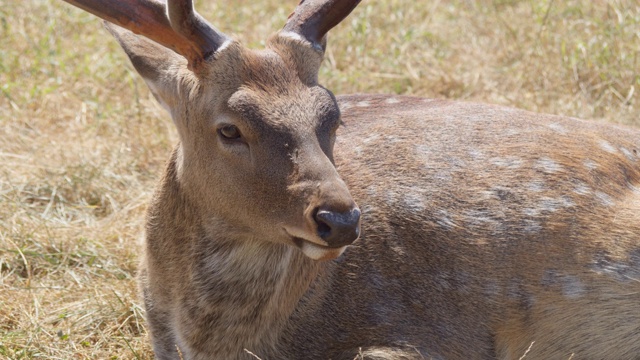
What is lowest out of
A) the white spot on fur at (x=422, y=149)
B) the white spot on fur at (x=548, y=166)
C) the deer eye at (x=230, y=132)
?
the white spot on fur at (x=548, y=166)

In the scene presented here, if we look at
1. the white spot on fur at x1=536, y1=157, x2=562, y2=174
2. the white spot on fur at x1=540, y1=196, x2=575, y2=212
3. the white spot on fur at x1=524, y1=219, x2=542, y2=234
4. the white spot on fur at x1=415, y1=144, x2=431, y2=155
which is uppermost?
the white spot on fur at x1=415, y1=144, x2=431, y2=155

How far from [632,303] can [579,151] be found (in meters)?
0.81

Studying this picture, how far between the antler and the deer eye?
34cm

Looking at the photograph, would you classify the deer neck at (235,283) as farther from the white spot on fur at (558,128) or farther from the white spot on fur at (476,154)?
the white spot on fur at (558,128)

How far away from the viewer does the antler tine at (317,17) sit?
446 cm

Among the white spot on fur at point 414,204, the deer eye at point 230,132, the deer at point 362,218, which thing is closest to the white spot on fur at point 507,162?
the deer at point 362,218

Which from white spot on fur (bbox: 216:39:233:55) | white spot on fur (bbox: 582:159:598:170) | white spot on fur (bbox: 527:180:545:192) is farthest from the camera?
white spot on fur (bbox: 582:159:598:170)

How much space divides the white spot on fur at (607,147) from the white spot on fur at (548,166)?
1.13 ft

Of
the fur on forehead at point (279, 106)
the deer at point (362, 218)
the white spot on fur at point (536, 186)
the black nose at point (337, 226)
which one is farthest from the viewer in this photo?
the white spot on fur at point (536, 186)

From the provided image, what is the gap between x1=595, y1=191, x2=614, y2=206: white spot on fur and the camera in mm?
5008

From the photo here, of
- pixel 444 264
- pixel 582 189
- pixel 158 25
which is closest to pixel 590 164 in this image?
pixel 582 189

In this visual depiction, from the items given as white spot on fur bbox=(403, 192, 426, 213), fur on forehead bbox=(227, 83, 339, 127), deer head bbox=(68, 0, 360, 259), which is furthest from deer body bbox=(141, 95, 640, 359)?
fur on forehead bbox=(227, 83, 339, 127)

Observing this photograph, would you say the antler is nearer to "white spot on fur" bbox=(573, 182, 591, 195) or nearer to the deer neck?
the deer neck

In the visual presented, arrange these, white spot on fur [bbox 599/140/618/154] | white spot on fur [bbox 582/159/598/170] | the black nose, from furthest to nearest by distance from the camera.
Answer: white spot on fur [bbox 599/140/618/154]
white spot on fur [bbox 582/159/598/170]
the black nose
